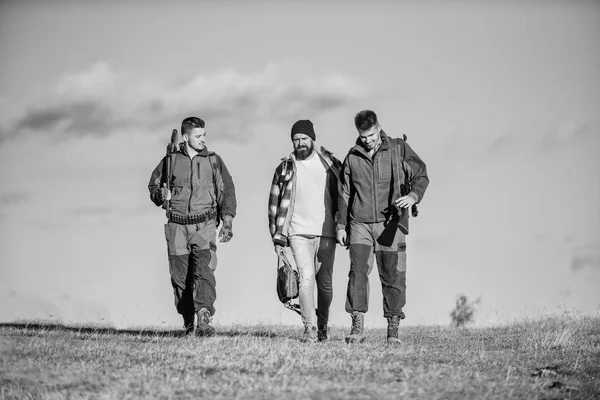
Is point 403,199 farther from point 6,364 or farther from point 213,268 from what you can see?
point 6,364

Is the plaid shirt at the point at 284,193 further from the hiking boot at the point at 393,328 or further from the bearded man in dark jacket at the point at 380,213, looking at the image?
the hiking boot at the point at 393,328

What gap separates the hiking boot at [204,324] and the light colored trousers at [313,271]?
1.43 metres

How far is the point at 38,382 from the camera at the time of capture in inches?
326

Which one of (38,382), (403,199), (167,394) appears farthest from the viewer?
(403,199)

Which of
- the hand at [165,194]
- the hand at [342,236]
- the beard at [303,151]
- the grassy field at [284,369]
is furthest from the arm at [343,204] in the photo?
the hand at [165,194]

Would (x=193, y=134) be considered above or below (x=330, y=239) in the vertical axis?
above

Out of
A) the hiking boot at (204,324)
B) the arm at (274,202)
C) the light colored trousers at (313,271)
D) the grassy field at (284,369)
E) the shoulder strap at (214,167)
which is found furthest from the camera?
the shoulder strap at (214,167)

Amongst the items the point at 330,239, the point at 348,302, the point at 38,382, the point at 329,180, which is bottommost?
the point at 38,382

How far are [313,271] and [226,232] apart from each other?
1.62 m

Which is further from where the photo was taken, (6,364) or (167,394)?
(6,364)

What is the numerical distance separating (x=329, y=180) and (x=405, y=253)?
1473mm

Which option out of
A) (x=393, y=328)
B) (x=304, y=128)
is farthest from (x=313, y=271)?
(x=304, y=128)

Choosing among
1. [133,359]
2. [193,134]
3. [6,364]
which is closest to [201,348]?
[133,359]

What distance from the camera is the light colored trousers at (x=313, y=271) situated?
482 inches
